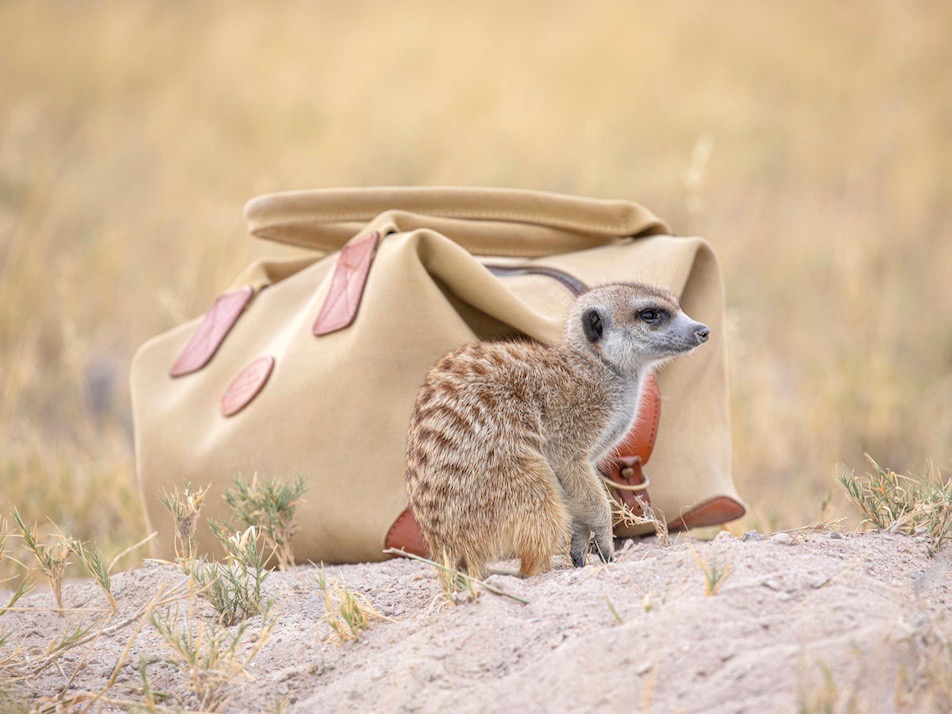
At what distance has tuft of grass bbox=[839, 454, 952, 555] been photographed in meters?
2.16

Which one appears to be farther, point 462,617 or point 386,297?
point 386,297

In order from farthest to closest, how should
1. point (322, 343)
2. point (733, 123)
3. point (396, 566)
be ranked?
point (733, 123), point (322, 343), point (396, 566)

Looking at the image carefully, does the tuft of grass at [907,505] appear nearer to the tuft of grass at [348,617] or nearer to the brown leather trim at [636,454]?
the brown leather trim at [636,454]

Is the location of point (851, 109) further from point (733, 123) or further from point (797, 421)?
point (797, 421)

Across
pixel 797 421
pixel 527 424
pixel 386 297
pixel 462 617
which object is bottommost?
pixel 797 421

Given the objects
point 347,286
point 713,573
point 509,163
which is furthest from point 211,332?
point 509,163

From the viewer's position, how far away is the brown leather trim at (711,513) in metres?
2.74

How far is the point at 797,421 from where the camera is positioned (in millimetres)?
4504

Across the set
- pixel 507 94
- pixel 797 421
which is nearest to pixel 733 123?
pixel 507 94

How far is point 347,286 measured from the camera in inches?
108

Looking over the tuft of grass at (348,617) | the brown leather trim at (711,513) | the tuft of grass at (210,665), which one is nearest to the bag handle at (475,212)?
the brown leather trim at (711,513)

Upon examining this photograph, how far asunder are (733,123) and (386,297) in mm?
5794

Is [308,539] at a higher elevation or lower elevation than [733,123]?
lower

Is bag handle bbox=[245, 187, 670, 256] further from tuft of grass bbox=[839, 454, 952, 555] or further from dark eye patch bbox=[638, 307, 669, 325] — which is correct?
tuft of grass bbox=[839, 454, 952, 555]
